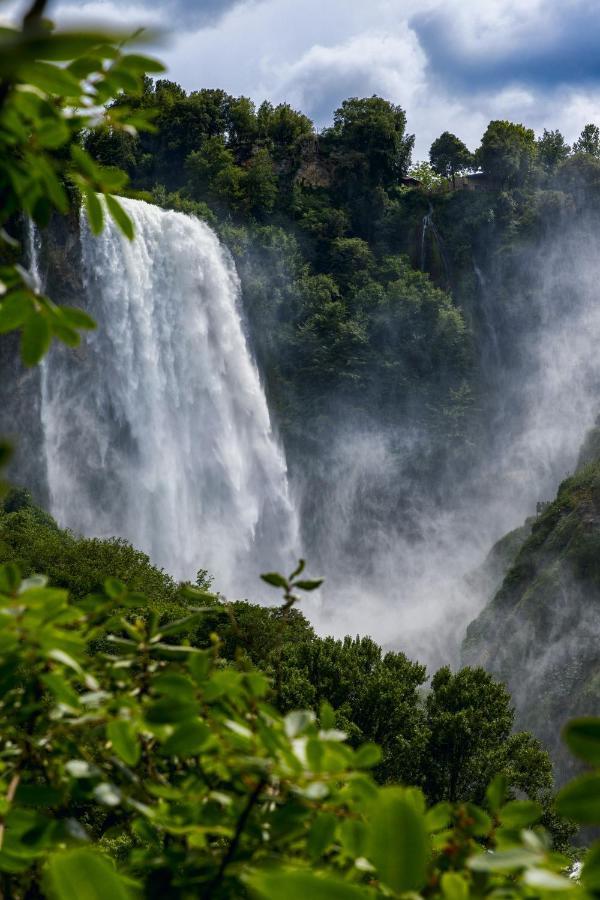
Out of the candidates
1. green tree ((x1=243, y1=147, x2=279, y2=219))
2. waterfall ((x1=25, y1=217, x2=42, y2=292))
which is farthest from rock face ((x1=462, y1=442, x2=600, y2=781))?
green tree ((x1=243, y1=147, x2=279, y2=219))

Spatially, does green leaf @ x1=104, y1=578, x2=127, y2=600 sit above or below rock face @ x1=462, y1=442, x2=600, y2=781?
below

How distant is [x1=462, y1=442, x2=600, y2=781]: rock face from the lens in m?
19.8

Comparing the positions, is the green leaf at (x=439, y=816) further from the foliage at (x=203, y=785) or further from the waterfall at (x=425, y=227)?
the waterfall at (x=425, y=227)

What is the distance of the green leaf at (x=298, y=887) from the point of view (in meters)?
0.55

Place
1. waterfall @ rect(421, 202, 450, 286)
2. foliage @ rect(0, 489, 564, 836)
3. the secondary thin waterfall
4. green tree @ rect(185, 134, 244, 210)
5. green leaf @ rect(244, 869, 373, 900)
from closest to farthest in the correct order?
1. green leaf @ rect(244, 869, 373, 900)
2. foliage @ rect(0, 489, 564, 836)
3. the secondary thin waterfall
4. green tree @ rect(185, 134, 244, 210)
5. waterfall @ rect(421, 202, 450, 286)

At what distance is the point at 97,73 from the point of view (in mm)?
1222

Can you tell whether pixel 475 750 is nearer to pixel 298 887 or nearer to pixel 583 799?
pixel 583 799

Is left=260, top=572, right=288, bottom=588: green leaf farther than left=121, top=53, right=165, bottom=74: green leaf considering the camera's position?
Yes

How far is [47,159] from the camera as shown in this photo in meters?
1.25

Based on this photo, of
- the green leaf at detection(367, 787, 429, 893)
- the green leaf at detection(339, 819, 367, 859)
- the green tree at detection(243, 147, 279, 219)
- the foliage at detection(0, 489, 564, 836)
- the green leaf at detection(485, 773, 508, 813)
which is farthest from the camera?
the green tree at detection(243, 147, 279, 219)

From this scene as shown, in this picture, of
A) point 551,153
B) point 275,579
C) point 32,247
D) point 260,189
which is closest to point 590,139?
point 551,153

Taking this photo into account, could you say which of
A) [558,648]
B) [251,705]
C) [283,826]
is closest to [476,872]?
[283,826]

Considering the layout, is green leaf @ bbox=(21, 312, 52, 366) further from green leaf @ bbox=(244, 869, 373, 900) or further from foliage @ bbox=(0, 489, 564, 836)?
foliage @ bbox=(0, 489, 564, 836)

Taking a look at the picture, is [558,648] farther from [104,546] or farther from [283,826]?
[283,826]
